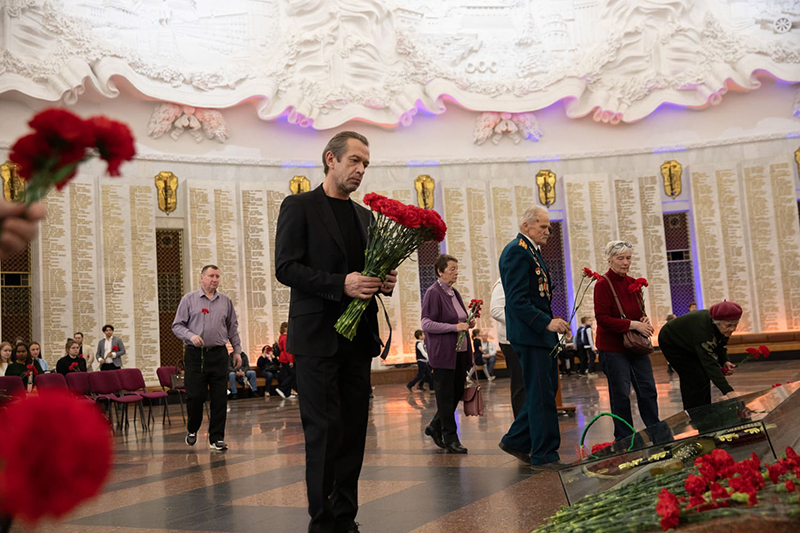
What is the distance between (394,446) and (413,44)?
13896 mm

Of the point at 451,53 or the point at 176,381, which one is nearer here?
the point at 176,381

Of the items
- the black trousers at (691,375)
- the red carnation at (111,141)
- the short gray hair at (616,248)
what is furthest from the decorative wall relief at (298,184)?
the red carnation at (111,141)

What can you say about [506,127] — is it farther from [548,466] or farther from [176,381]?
[548,466]

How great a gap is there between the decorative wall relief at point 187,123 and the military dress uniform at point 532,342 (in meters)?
13.4

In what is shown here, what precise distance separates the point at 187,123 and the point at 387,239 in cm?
1474

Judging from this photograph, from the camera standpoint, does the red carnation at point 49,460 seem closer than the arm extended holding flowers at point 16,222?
Yes

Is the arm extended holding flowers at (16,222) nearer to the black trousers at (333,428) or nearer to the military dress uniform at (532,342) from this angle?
the black trousers at (333,428)

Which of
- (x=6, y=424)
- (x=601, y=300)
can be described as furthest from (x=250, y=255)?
(x=6, y=424)

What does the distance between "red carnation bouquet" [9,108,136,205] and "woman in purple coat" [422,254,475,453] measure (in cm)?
475

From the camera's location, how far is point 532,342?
471 cm

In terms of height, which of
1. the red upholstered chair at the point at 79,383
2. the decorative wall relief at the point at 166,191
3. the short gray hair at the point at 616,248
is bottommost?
the red upholstered chair at the point at 79,383

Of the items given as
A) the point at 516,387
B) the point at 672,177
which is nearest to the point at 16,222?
the point at 516,387

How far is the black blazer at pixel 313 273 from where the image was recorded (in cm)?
315

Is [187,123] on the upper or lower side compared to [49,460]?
upper
